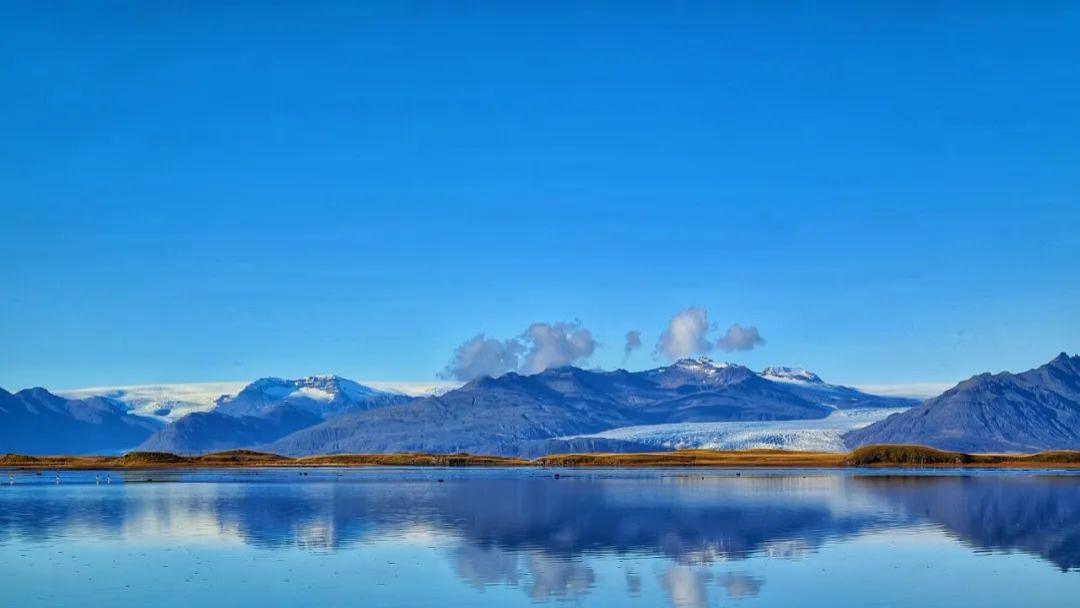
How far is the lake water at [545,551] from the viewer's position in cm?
4347

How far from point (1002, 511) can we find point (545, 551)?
40566 mm

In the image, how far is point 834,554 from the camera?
54.8 meters

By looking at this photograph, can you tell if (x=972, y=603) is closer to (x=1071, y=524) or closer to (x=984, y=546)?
(x=984, y=546)

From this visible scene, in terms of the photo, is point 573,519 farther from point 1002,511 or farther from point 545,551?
point 1002,511

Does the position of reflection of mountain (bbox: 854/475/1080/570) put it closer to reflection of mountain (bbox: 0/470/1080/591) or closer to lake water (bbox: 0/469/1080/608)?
reflection of mountain (bbox: 0/470/1080/591)

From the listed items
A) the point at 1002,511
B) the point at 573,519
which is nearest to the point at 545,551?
the point at 573,519

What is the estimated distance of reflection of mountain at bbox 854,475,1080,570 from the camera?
6041cm

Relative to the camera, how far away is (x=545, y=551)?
5694 cm

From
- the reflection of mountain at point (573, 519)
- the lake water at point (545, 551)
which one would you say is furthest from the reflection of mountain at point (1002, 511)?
the lake water at point (545, 551)

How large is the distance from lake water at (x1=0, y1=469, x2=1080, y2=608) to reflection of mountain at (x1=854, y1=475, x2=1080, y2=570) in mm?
277

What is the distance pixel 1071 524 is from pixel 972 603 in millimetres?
35447

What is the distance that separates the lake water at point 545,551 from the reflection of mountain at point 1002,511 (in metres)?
0.28

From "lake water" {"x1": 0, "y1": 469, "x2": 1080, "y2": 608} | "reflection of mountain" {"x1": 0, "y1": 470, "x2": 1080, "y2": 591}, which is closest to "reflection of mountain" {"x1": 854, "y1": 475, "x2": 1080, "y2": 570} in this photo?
"reflection of mountain" {"x1": 0, "y1": 470, "x2": 1080, "y2": 591}

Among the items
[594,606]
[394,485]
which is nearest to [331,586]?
[594,606]
